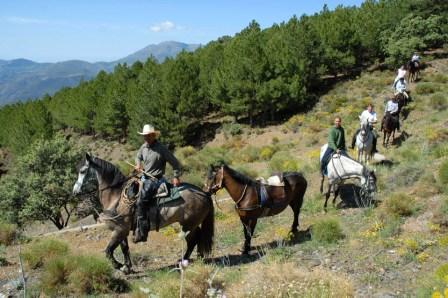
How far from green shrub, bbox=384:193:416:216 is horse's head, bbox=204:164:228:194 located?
420 cm

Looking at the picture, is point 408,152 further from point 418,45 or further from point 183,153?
point 418,45

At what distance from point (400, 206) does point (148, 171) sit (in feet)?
19.9

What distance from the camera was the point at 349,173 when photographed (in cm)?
1206

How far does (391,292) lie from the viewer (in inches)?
279

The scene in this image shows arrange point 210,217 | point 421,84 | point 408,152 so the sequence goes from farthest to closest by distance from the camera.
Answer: point 421,84 < point 408,152 < point 210,217

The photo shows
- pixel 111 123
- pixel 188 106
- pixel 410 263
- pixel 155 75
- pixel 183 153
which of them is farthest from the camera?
pixel 111 123

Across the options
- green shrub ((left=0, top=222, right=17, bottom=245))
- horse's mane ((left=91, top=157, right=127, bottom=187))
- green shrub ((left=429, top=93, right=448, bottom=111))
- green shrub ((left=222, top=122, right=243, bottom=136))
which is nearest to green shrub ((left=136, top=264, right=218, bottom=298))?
horse's mane ((left=91, top=157, right=127, bottom=187))

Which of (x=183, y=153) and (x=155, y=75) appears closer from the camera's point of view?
(x=183, y=153)

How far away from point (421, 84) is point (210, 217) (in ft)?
84.0

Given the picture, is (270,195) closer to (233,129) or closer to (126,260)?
(126,260)

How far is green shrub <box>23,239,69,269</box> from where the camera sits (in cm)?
970

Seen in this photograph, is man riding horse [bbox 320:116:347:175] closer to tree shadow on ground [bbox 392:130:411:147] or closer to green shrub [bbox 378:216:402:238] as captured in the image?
green shrub [bbox 378:216:402:238]

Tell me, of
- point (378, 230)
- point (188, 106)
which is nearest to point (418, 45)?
point (188, 106)

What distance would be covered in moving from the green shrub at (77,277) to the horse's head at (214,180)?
2.72 meters
